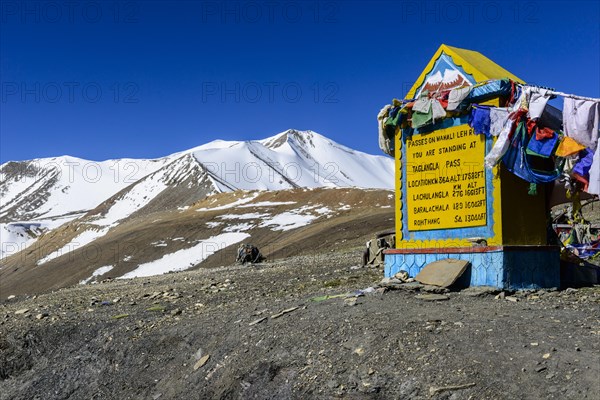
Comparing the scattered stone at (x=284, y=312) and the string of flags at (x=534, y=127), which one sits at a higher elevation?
A: the string of flags at (x=534, y=127)

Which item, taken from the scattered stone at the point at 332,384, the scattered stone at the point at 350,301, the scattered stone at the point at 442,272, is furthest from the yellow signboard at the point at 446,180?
the scattered stone at the point at 332,384

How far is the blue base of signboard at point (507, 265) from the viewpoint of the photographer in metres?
10.1

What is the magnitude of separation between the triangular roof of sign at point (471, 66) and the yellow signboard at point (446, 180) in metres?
1.02

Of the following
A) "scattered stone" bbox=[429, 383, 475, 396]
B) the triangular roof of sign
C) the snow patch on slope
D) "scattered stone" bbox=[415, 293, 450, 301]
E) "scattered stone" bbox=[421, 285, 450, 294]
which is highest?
the triangular roof of sign

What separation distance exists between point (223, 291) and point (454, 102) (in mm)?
6226

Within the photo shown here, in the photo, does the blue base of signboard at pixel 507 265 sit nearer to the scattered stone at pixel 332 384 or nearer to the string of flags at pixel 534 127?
the string of flags at pixel 534 127

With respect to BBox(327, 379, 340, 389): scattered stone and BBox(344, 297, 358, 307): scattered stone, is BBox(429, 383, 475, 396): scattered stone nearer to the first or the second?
BBox(327, 379, 340, 389): scattered stone

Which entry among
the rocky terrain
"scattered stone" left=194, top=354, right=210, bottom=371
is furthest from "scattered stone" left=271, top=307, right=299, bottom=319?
the rocky terrain

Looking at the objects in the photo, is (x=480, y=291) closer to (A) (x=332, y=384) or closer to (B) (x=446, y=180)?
(B) (x=446, y=180)

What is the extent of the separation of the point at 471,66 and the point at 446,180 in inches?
82.3

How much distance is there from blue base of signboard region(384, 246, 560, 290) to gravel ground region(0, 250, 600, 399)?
0.33 m

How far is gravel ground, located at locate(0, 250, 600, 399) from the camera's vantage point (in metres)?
6.58

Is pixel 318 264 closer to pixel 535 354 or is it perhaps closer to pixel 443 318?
pixel 443 318

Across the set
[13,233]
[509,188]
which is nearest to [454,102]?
[509,188]
